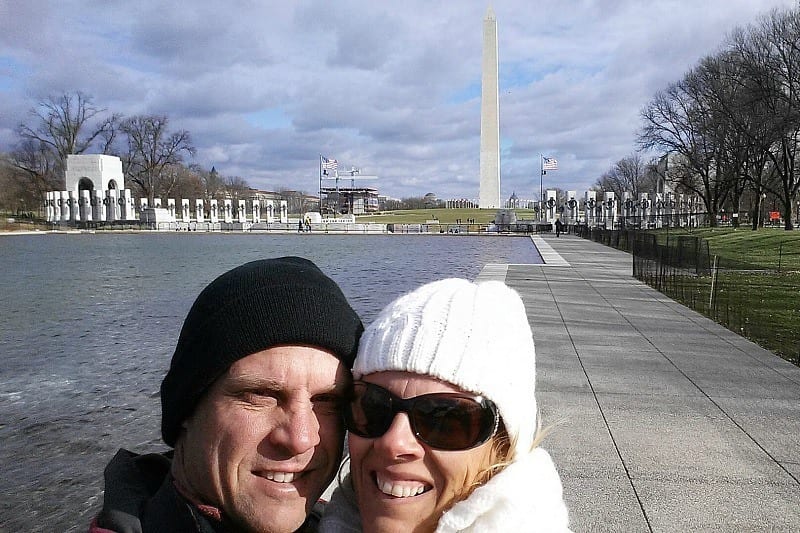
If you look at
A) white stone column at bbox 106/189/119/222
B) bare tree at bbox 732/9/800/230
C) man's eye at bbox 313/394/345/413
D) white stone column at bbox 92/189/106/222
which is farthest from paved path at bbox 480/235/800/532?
white stone column at bbox 92/189/106/222

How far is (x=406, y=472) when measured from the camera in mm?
1838

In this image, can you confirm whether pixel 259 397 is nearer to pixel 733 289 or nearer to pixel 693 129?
pixel 733 289

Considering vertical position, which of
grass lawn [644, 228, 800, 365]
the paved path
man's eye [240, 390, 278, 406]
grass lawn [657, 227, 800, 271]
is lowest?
the paved path

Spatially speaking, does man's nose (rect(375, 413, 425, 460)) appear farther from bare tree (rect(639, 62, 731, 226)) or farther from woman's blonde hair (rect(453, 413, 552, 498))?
bare tree (rect(639, 62, 731, 226))

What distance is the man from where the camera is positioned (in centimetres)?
182

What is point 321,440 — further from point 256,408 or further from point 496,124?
point 496,124

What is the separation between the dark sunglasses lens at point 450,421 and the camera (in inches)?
72.5

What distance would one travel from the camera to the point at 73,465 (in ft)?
25.1

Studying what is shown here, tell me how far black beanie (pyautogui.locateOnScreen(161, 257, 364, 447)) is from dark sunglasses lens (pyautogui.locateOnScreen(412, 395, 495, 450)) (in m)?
0.27

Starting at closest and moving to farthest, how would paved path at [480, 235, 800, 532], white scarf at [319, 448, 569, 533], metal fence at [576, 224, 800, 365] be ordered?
white scarf at [319, 448, 569, 533], paved path at [480, 235, 800, 532], metal fence at [576, 224, 800, 365]

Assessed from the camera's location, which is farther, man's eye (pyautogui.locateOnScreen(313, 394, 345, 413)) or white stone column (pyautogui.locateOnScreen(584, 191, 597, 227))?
white stone column (pyautogui.locateOnScreen(584, 191, 597, 227))

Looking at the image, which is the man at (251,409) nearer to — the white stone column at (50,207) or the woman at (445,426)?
the woman at (445,426)

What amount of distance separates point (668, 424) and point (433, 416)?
5.91 meters

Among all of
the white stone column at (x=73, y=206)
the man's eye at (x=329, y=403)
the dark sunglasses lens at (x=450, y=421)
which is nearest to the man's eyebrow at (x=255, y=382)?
the man's eye at (x=329, y=403)
